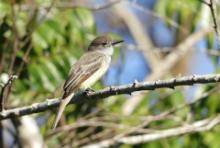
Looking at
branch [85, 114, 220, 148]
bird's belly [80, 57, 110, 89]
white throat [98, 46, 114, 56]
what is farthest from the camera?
white throat [98, 46, 114, 56]

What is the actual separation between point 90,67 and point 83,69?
0.30 ft

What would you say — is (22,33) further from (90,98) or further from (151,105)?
(90,98)

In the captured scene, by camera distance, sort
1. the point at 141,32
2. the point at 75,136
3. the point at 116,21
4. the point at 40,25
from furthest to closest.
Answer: the point at 116,21
the point at 141,32
the point at 75,136
the point at 40,25

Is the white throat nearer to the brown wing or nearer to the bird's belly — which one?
the brown wing

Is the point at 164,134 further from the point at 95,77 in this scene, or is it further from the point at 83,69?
the point at 83,69

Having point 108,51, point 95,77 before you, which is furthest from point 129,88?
point 108,51

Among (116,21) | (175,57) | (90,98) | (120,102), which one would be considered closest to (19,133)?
(120,102)

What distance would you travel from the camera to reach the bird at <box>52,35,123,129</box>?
6.30m

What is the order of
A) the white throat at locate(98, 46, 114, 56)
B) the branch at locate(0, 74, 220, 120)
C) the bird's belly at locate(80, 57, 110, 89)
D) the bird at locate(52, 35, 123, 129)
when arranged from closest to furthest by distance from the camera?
the branch at locate(0, 74, 220, 120), the bird at locate(52, 35, 123, 129), the bird's belly at locate(80, 57, 110, 89), the white throat at locate(98, 46, 114, 56)

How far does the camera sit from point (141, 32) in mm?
14422

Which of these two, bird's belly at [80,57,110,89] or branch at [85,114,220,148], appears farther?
branch at [85,114,220,148]

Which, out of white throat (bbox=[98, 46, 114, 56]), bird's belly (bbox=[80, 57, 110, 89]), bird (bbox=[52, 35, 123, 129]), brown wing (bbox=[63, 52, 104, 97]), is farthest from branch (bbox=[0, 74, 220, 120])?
white throat (bbox=[98, 46, 114, 56])

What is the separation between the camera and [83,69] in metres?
6.89

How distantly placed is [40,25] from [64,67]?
0.48 m
